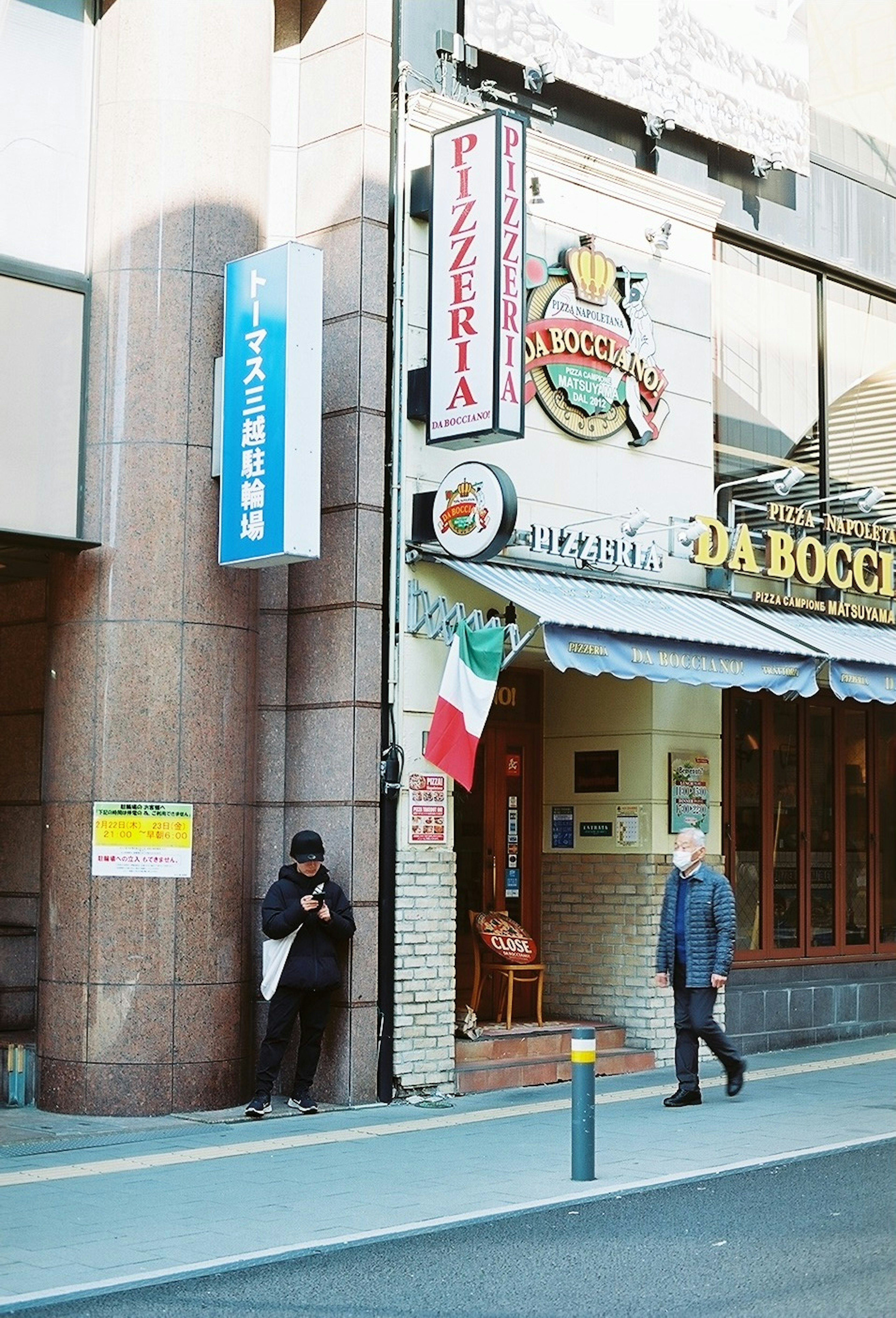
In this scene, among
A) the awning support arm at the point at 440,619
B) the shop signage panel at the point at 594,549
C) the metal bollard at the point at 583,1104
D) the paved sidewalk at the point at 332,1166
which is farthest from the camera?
the shop signage panel at the point at 594,549

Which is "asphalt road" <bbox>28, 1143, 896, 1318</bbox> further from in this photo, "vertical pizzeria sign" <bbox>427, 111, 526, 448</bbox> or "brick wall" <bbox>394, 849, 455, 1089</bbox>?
"vertical pizzeria sign" <bbox>427, 111, 526, 448</bbox>

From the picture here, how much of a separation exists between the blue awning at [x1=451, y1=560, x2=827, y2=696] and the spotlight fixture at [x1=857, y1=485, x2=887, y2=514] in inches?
82.0

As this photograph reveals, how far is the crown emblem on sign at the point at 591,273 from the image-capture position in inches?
526

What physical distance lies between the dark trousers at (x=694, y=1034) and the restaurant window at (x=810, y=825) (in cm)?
334

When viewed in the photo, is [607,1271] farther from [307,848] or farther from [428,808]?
[428,808]

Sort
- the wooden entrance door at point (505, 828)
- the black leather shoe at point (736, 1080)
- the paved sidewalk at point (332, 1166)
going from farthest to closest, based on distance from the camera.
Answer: the wooden entrance door at point (505, 828), the black leather shoe at point (736, 1080), the paved sidewalk at point (332, 1166)

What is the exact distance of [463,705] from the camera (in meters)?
11.4

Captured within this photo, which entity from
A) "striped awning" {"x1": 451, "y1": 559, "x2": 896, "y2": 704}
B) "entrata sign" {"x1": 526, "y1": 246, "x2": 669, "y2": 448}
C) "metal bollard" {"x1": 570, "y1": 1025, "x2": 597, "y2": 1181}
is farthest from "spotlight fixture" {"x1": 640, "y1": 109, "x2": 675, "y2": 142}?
"metal bollard" {"x1": 570, "y1": 1025, "x2": 597, "y2": 1181}

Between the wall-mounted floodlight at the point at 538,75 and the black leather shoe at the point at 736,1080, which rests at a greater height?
the wall-mounted floodlight at the point at 538,75

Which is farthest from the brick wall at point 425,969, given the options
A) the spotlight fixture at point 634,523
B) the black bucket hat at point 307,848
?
the spotlight fixture at point 634,523

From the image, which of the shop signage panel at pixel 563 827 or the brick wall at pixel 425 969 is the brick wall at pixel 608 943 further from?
the brick wall at pixel 425 969

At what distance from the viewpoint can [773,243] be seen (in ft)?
50.7

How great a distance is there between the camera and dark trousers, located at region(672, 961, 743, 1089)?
37.3 ft

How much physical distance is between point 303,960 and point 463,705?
6.63ft
